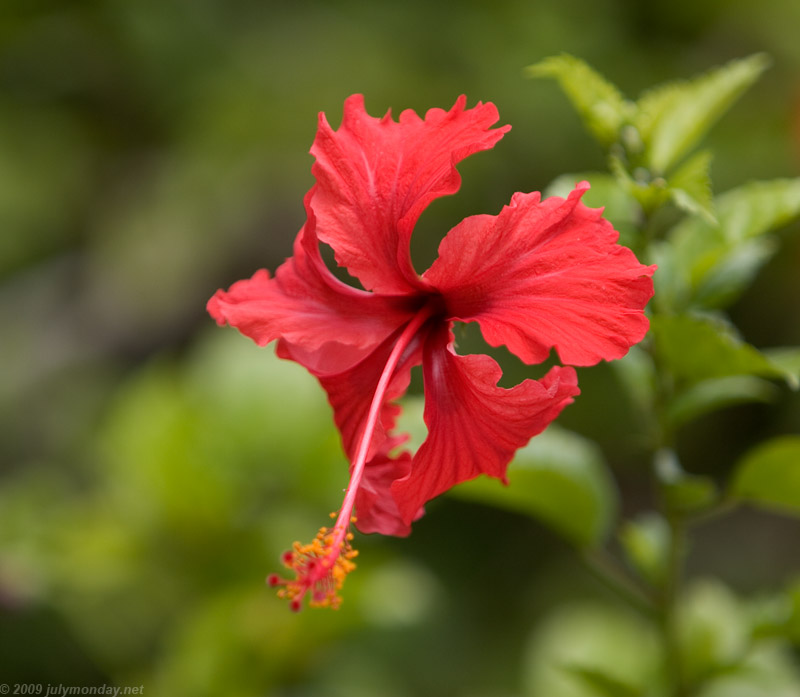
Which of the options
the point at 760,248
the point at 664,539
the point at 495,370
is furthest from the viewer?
the point at 664,539

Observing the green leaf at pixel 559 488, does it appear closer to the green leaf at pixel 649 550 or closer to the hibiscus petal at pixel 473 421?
the green leaf at pixel 649 550

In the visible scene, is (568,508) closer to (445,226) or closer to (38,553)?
(38,553)

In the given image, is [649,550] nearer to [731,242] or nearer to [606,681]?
[606,681]

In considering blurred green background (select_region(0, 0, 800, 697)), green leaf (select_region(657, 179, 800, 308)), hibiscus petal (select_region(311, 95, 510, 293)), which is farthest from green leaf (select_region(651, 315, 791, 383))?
blurred green background (select_region(0, 0, 800, 697))

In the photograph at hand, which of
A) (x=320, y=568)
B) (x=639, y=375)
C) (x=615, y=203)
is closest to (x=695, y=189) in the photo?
(x=615, y=203)

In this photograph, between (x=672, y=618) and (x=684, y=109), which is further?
(x=672, y=618)

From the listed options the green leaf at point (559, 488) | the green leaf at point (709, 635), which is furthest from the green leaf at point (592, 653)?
the green leaf at point (559, 488)

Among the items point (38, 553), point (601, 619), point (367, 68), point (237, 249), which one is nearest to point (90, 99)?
point (237, 249)
